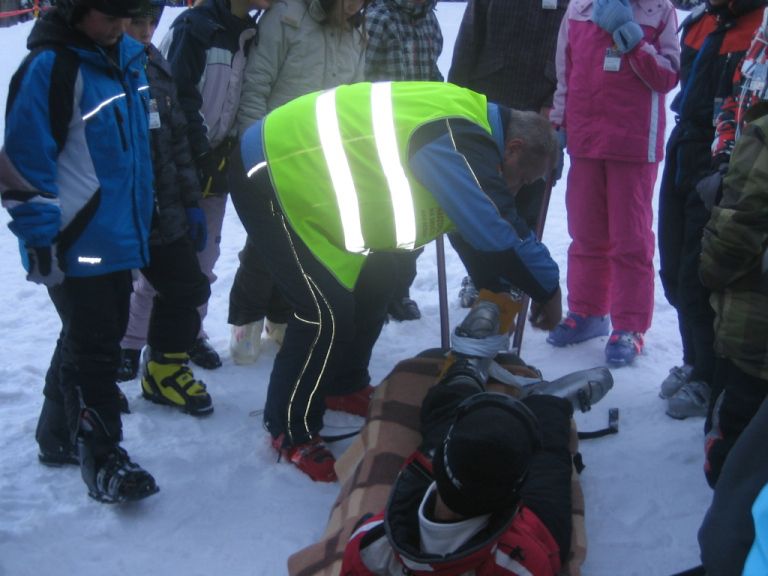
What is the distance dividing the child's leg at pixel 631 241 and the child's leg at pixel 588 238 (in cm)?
9

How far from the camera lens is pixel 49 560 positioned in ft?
8.49

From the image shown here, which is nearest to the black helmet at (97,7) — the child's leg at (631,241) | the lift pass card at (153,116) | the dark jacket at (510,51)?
the lift pass card at (153,116)

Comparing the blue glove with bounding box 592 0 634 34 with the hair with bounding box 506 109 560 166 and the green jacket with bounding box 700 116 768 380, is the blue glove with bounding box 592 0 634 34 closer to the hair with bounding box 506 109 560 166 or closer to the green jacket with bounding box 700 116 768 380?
the hair with bounding box 506 109 560 166

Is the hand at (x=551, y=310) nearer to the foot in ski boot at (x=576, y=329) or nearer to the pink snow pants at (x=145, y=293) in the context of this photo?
the foot in ski boot at (x=576, y=329)

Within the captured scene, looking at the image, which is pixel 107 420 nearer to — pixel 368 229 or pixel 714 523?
pixel 368 229

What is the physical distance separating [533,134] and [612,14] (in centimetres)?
127

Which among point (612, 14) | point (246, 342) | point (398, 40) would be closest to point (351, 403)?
point (246, 342)

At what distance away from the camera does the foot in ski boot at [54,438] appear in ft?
9.91

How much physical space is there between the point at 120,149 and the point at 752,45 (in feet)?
6.81

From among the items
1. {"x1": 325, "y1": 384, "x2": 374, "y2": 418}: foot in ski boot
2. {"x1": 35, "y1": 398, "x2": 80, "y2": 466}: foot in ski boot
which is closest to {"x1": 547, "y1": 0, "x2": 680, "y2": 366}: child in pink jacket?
{"x1": 325, "y1": 384, "x2": 374, "y2": 418}: foot in ski boot

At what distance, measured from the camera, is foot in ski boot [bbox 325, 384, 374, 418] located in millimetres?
3553

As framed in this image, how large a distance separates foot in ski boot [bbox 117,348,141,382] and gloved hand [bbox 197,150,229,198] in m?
0.74

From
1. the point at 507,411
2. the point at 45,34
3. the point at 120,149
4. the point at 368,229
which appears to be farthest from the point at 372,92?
the point at 507,411

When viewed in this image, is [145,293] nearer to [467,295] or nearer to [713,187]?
[467,295]
